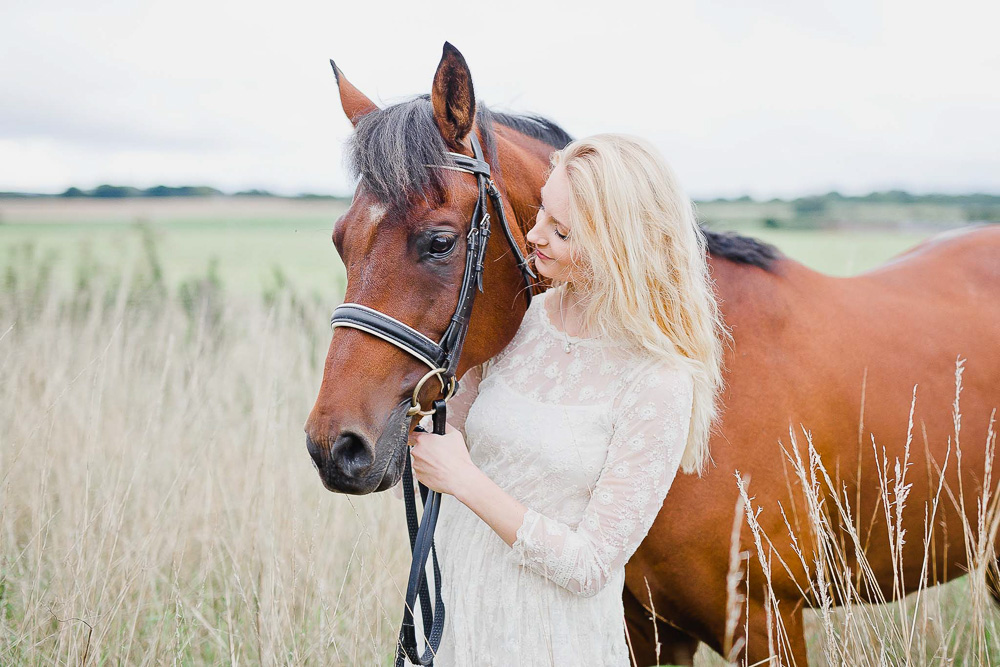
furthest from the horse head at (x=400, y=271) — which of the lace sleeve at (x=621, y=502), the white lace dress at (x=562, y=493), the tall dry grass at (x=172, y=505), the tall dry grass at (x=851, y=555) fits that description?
the tall dry grass at (x=851, y=555)

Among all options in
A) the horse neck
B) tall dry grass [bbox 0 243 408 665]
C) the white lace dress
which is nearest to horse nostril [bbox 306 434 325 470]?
the white lace dress

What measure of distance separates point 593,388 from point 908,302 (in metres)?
1.65

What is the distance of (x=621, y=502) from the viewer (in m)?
1.50

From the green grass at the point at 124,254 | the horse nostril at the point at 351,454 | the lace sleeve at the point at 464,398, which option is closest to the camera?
the horse nostril at the point at 351,454

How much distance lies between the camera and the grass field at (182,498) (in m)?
2.29

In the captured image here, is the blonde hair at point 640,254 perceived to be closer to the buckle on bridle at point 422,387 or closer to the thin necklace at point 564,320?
the thin necklace at point 564,320

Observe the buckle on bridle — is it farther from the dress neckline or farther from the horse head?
the dress neckline

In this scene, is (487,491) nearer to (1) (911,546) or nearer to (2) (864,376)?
(2) (864,376)

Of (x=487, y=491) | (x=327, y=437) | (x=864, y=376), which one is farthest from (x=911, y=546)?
(x=327, y=437)

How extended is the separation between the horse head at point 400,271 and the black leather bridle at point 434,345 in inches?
0.8

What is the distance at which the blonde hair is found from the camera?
5.17 ft

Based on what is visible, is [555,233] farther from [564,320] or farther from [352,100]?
[352,100]

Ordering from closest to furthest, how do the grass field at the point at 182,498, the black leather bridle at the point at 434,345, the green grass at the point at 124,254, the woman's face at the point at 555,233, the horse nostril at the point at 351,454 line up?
1. the horse nostril at the point at 351,454
2. the black leather bridle at the point at 434,345
3. the woman's face at the point at 555,233
4. the grass field at the point at 182,498
5. the green grass at the point at 124,254

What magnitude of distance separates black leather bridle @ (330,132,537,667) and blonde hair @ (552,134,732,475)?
9.8 inches
